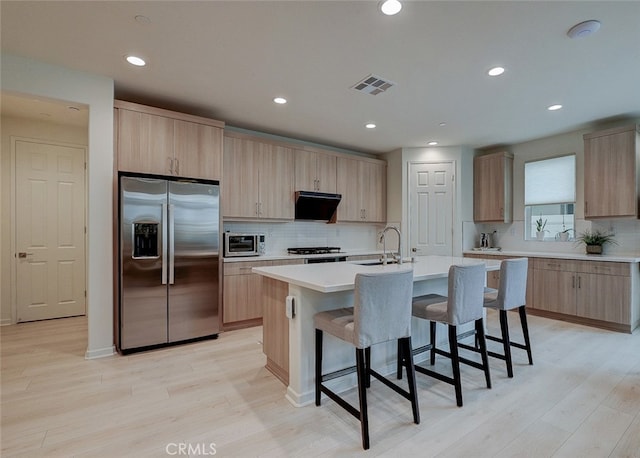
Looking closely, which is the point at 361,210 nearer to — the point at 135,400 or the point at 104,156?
the point at 104,156

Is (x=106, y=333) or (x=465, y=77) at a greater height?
(x=465, y=77)

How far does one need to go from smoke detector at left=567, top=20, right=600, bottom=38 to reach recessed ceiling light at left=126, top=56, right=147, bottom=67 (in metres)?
3.49

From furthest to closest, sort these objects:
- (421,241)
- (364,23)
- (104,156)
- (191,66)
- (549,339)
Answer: (421,241) < (549,339) < (104,156) < (191,66) < (364,23)

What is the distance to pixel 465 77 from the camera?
9.76 feet

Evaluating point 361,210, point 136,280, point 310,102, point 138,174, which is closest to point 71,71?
point 138,174

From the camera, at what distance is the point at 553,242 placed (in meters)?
4.86

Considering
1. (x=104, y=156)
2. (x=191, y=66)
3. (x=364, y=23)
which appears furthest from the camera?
(x=104, y=156)

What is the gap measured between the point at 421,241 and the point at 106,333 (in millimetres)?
4754

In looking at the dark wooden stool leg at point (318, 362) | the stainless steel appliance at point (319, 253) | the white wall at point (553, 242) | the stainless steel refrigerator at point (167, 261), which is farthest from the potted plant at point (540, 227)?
the stainless steel refrigerator at point (167, 261)

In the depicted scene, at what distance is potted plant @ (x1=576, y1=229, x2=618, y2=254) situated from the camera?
422cm

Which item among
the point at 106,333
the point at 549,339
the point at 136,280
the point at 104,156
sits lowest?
the point at 549,339

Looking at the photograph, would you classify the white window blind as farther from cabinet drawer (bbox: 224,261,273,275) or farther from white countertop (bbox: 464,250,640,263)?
cabinet drawer (bbox: 224,261,273,275)

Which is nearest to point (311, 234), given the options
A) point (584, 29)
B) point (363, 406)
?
point (363, 406)

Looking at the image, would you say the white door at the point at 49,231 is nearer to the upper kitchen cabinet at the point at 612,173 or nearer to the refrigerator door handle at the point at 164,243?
the refrigerator door handle at the point at 164,243
